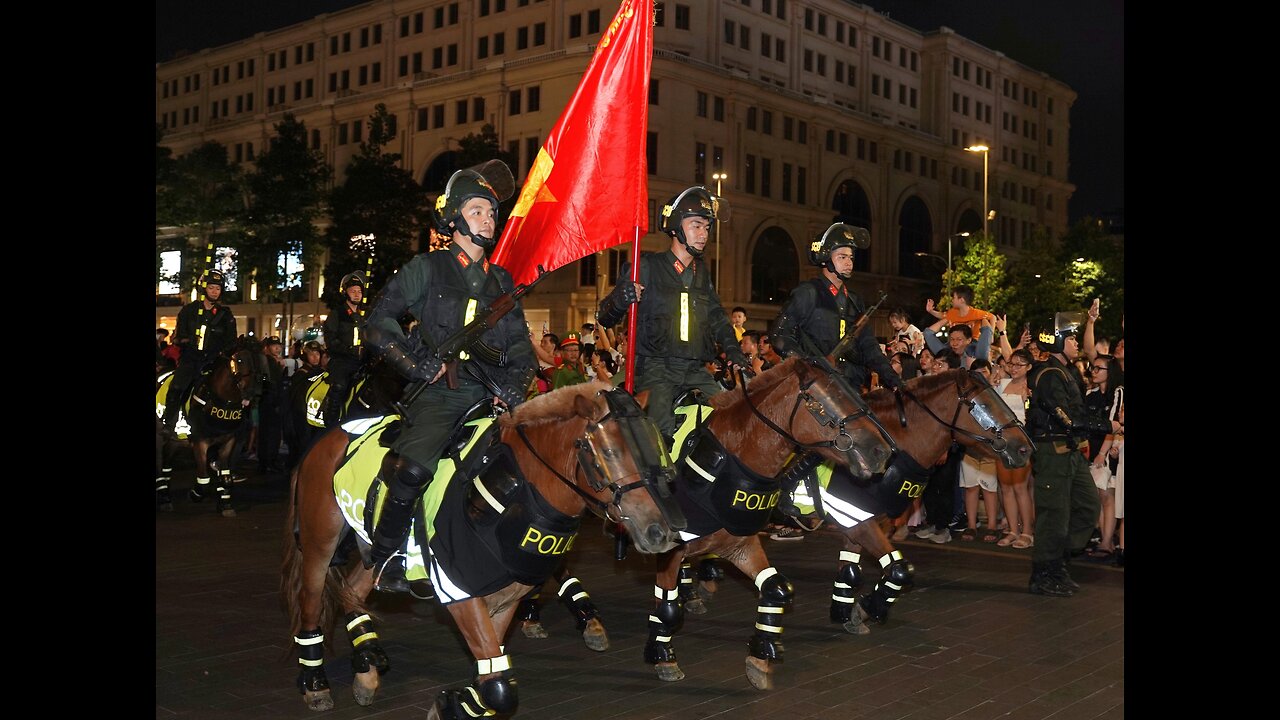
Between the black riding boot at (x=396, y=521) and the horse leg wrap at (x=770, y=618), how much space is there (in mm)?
2420

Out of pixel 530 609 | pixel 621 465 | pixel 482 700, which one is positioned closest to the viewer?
pixel 621 465

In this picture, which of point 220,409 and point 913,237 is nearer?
point 220,409

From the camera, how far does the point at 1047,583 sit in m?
10.6

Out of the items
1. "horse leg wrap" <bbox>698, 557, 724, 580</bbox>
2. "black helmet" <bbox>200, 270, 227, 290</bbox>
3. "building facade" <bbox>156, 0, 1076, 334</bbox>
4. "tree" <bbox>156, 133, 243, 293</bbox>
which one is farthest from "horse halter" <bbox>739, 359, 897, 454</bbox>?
"building facade" <bbox>156, 0, 1076, 334</bbox>

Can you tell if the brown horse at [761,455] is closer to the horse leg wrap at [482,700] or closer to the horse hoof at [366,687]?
the horse hoof at [366,687]

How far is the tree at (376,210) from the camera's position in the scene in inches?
1799

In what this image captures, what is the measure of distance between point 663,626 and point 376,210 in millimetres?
40732

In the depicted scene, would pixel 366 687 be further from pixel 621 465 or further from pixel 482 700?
pixel 621 465

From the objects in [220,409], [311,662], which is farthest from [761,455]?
[220,409]

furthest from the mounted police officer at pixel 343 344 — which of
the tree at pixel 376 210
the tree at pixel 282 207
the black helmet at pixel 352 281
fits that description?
the tree at pixel 282 207

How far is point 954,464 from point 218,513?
9.80 meters

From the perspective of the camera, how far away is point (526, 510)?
540 centimetres
